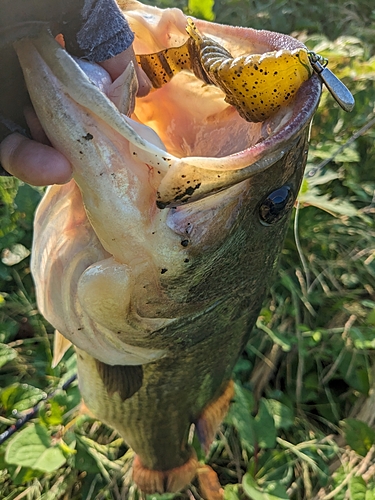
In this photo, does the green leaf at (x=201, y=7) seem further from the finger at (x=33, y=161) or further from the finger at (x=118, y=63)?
the finger at (x=33, y=161)

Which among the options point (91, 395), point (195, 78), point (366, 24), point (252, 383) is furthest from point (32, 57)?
point (366, 24)

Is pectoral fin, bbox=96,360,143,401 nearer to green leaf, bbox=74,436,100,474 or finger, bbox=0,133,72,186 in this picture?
finger, bbox=0,133,72,186

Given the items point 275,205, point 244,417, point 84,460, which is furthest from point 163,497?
point 275,205

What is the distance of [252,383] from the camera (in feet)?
6.90

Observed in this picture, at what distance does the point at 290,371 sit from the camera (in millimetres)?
2145

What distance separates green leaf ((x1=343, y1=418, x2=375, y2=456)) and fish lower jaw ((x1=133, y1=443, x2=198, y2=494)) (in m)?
0.66

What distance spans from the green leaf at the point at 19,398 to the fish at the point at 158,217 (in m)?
0.35

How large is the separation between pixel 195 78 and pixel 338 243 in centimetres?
159

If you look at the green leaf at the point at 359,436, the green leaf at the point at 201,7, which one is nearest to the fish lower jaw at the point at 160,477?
the green leaf at the point at 359,436

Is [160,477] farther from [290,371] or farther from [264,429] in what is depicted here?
[290,371]

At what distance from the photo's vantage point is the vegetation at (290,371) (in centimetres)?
164

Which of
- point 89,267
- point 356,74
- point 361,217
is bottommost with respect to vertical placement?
point 361,217

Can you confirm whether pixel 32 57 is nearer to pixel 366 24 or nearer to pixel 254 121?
pixel 254 121

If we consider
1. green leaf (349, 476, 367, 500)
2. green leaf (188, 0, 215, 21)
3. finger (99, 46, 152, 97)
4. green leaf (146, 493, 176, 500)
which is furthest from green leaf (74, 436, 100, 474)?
green leaf (188, 0, 215, 21)
